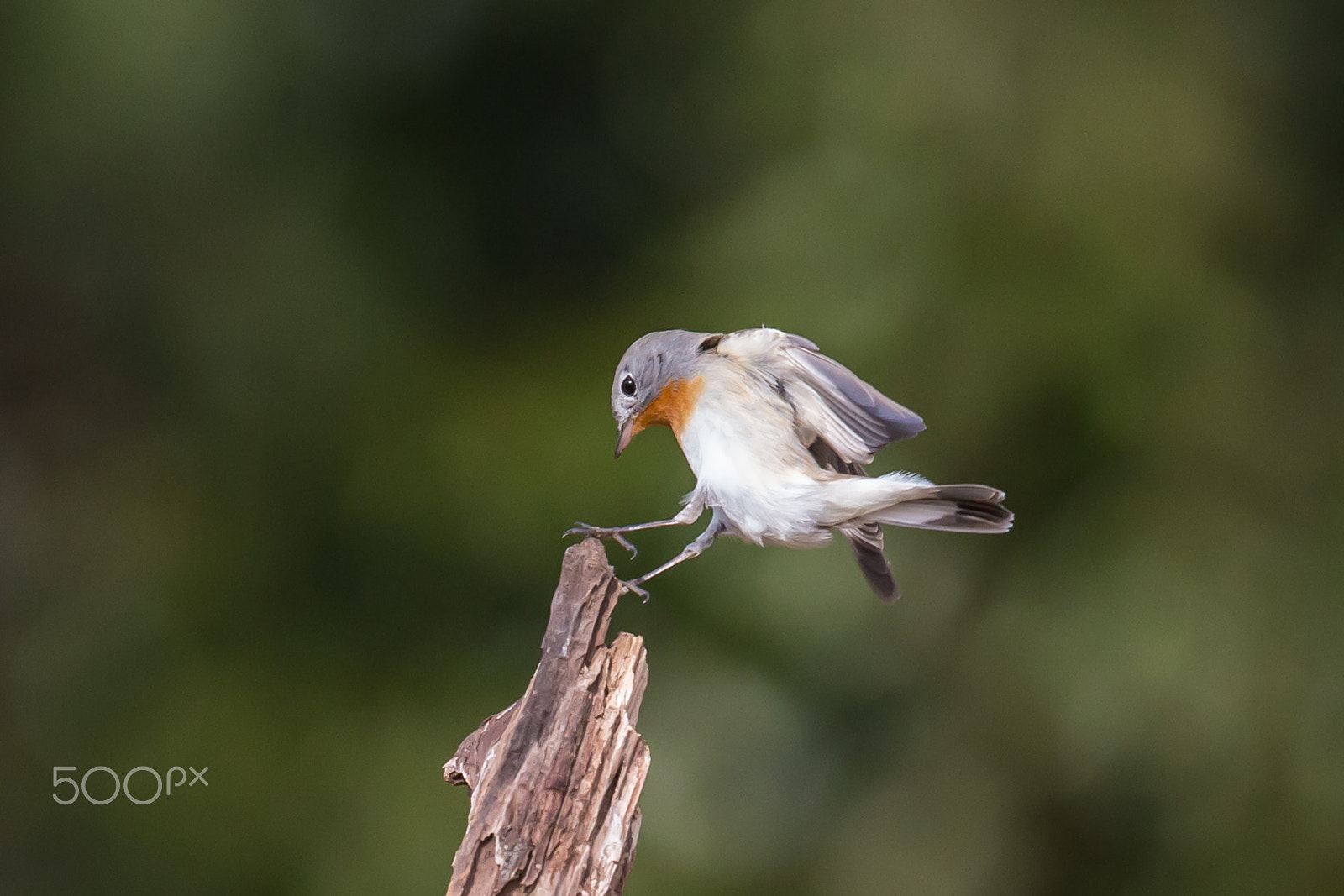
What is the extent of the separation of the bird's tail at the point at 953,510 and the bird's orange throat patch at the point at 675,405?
35cm

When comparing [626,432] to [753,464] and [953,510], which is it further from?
[953,510]

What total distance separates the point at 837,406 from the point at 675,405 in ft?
0.78

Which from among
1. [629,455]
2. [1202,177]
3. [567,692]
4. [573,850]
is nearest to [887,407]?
[567,692]

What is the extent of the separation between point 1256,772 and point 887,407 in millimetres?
1992

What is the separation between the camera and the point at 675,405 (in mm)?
1715

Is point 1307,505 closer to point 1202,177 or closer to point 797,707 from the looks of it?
point 1202,177

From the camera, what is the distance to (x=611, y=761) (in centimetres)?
147

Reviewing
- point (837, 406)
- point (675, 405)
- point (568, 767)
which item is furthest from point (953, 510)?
point (568, 767)

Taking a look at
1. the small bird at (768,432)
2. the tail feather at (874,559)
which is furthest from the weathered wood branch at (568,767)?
the tail feather at (874,559)

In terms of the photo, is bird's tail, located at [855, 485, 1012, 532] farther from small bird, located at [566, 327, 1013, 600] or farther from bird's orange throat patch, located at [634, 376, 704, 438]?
bird's orange throat patch, located at [634, 376, 704, 438]

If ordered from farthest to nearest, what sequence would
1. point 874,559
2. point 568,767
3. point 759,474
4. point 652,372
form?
1. point 874,559
2. point 652,372
3. point 759,474
4. point 568,767

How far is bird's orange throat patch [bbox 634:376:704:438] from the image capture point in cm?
169

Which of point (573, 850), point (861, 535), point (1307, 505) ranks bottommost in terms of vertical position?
point (573, 850)

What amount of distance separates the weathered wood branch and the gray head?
27cm
